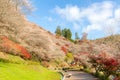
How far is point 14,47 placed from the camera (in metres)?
42.3

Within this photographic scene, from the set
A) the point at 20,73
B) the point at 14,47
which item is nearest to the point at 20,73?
the point at 20,73

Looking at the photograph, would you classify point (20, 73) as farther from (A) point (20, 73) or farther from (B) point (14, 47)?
(B) point (14, 47)

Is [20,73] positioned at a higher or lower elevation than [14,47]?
lower

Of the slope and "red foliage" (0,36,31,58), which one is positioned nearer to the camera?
the slope

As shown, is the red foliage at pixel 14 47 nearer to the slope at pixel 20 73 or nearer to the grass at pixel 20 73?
the slope at pixel 20 73

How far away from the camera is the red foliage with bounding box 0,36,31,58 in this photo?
39.9 metres

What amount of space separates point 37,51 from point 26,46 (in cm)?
239

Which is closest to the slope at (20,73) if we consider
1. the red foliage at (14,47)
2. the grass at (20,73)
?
the grass at (20,73)

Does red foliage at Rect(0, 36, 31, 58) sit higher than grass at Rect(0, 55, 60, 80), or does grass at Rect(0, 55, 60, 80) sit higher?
red foliage at Rect(0, 36, 31, 58)

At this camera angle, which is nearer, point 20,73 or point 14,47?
point 20,73

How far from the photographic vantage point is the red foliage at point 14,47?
131ft

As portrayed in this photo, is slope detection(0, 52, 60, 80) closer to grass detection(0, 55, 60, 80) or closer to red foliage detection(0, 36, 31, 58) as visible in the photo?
grass detection(0, 55, 60, 80)

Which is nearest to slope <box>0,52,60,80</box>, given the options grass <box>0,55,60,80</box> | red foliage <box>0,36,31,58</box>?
grass <box>0,55,60,80</box>

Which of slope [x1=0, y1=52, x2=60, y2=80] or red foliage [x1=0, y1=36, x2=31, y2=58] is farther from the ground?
red foliage [x1=0, y1=36, x2=31, y2=58]
